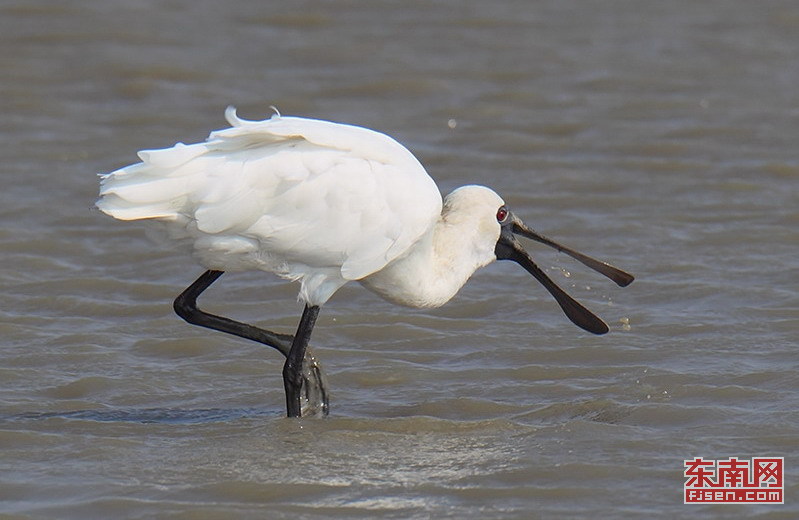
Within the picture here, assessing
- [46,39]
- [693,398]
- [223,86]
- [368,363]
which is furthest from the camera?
[46,39]

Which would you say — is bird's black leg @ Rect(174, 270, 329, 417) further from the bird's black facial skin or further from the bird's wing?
the bird's black facial skin

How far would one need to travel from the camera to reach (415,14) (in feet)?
48.9

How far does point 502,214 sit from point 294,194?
1075 millimetres

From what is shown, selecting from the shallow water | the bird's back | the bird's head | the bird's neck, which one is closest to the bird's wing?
the bird's back

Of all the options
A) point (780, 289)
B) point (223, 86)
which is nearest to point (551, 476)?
point (780, 289)

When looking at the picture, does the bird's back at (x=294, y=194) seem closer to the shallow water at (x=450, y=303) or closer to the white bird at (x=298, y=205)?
the white bird at (x=298, y=205)

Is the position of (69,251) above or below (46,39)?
below

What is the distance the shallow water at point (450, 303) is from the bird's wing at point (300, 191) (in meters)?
0.78

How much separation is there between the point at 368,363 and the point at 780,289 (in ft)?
8.02

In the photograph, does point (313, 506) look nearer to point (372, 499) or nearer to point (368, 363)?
point (372, 499)

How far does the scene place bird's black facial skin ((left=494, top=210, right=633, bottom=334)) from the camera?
7461mm

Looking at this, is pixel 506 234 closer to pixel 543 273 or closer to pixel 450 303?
pixel 543 273

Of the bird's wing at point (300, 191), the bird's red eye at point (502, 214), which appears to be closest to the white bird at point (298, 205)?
the bird's wing at point (300, 191)

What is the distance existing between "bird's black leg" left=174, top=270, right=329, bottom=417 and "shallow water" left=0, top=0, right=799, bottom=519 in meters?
0.15
